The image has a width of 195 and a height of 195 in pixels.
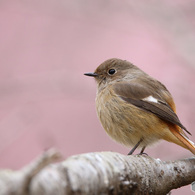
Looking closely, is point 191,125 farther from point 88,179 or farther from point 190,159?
point 88,179

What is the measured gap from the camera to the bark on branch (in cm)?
131

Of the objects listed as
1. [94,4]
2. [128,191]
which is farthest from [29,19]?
[128,191]

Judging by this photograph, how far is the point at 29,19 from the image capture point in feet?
16.0

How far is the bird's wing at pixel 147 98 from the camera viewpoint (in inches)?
138

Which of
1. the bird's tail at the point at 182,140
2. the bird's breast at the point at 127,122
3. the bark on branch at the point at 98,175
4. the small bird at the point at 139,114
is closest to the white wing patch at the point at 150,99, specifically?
the small bird at the point at 139,114

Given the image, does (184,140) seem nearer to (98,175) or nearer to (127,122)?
(127,122)

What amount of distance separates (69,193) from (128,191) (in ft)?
1.95

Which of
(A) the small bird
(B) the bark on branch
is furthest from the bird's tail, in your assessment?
(B) the bark on branch

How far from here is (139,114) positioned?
3574 millimetres

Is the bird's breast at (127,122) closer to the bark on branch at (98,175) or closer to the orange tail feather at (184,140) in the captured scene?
the orange tail feather at (184,140)

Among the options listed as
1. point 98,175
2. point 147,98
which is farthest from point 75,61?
point 98,175

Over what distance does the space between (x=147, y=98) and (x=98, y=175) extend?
81.1 inches

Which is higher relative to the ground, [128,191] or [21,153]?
[21,153]

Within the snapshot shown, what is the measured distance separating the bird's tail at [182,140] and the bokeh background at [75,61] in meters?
0.12
